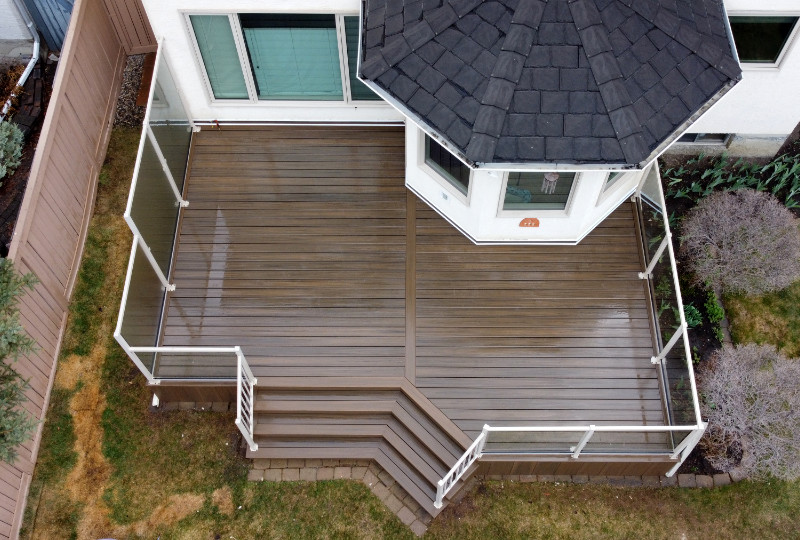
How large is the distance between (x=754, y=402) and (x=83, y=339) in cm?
1005

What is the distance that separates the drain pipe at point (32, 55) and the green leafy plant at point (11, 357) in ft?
15.3

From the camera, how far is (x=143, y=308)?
9.23m

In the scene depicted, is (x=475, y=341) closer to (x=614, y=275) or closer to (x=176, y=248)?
(x=614, y=275)

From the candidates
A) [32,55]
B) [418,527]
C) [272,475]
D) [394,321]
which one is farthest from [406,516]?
[32,55]

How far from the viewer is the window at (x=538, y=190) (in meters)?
9.16

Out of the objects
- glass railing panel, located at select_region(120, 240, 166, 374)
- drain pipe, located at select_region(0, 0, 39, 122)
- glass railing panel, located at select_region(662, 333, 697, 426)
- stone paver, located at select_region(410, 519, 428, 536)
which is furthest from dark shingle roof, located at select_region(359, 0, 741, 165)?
drain pipe, located at select_region(0, 0, 39, 122)

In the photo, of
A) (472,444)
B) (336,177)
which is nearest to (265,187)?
(336,177)

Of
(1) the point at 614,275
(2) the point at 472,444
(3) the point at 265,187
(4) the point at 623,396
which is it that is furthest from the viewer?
(3) the point at 265,187

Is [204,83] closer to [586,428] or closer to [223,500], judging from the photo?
[223,500]

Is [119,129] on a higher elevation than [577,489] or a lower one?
higher

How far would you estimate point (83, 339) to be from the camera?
1077 centimetres

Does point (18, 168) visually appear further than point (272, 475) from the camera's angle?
Yes

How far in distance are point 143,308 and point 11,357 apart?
182cm

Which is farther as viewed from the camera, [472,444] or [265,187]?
[265,187]
